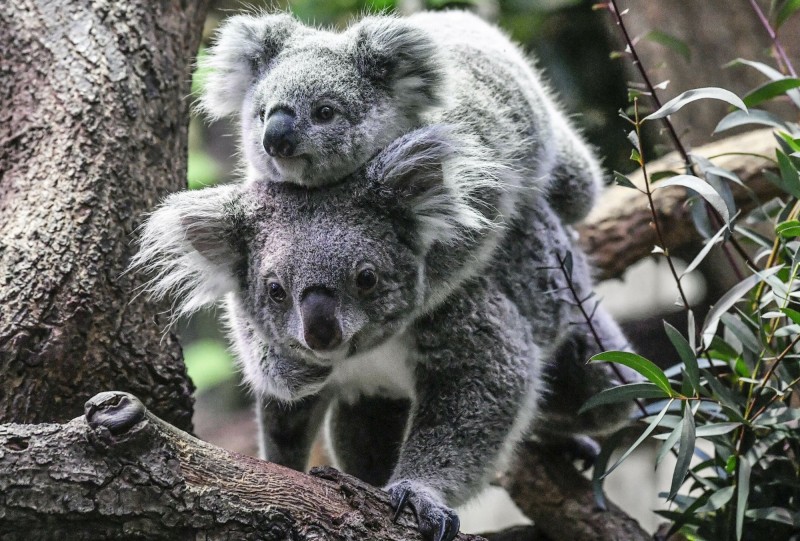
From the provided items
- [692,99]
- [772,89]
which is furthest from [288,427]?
[772,89]

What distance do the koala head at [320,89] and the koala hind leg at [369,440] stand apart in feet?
3.85

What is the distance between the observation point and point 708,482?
3.19m

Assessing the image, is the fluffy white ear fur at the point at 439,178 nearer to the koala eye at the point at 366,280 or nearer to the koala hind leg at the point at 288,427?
the koala eye at the point at 366,280

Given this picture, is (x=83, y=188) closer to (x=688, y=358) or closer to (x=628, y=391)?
(x=628, y=391)

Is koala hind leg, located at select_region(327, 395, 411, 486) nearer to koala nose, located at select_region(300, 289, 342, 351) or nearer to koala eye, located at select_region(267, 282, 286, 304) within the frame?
koala eye, located at select_region(267, 282, 286, 304)

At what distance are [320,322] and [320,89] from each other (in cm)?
74

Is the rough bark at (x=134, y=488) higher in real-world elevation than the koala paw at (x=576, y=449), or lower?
higher

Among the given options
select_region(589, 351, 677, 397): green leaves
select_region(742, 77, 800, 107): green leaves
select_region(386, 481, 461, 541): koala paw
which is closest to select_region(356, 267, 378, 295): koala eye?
select_region(386, 481, 461, 541): koala paw

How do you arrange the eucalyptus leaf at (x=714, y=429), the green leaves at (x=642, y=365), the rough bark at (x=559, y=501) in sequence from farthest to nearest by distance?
the rough bark at (x=559, y=501), the eucalyptus leaf at (x=714, y=429), the green leaves at (x=642, y=365)

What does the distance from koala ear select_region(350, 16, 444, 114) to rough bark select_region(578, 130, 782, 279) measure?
6.62 ft

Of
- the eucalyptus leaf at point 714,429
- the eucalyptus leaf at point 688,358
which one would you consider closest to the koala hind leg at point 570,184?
the eucalyptus leaf at point 688,358

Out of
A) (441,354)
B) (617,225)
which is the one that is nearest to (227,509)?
(441,354)

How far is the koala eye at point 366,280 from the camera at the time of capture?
2.69 metres

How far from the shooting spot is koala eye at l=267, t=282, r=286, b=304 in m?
2.73
